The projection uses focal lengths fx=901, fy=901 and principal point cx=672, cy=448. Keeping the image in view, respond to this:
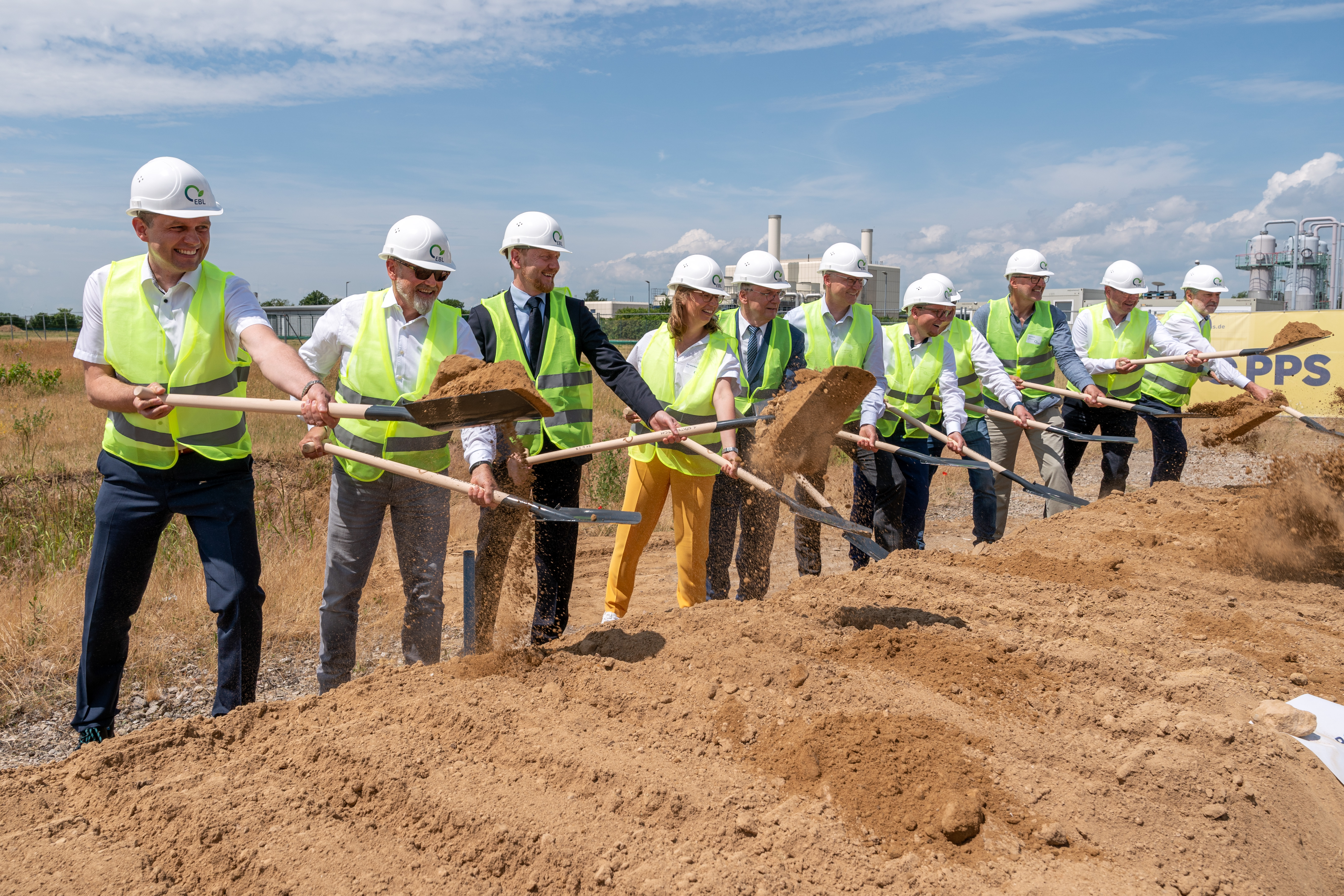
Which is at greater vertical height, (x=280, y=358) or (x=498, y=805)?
(x=280, y=358)

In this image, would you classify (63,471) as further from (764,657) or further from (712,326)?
(764,657)

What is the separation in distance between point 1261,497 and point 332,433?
6.19 m

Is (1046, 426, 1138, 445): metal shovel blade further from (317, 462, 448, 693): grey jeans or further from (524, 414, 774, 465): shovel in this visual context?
(317, 462, 448, 693): grey jeans

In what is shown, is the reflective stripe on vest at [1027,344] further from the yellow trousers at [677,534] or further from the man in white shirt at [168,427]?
the man in white shirt at [168,427]

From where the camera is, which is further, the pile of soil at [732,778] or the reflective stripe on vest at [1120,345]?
the reflective stripe on vest at [1120,345]

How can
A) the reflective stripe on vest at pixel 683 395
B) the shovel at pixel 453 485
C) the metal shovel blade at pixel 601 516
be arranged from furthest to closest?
the reflective stripe on vest at pixel 683 395 < the metal shovel blade at pixel 601 516 < the shovel at pixel 453 485

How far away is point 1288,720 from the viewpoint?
3.21 metres

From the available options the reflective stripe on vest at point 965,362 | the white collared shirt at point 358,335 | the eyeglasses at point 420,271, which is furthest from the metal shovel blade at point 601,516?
the reflective stripe on vest at point 965,362

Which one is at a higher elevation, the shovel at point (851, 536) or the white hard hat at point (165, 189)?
the white hard hat at point (165, 189)

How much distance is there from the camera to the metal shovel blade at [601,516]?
3562 mm

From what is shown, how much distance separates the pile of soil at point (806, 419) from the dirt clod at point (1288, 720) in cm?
213

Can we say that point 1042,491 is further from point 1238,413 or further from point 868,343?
point 1238,413

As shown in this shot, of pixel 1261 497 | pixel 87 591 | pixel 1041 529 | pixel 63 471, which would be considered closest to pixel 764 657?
pixel 87 591

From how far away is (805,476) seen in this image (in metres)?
5.46
